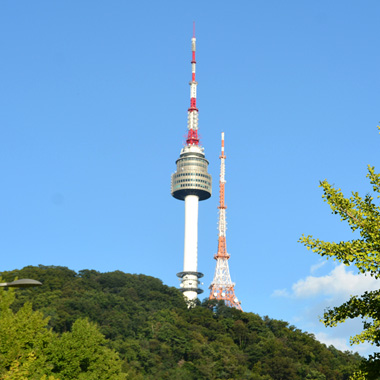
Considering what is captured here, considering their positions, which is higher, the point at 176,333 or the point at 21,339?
the point at 176,333

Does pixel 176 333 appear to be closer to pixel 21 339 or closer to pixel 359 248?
pixel 21 339

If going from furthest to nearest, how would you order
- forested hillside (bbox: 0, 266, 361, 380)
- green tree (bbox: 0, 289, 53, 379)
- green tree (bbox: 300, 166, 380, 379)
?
forested hillside (bbox: 0, 266, 361, 380), green tree (bbox: 0, 289, 53, 379), green tree (bbox: 300, 166, 380, 379)

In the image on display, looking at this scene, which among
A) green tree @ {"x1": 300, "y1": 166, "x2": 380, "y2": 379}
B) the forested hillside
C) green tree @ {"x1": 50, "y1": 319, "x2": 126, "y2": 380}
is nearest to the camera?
green tree @ {"x1": 300, "y1": 166, "x2": 380, "y2": 379}

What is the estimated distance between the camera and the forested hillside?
13675 centimetres

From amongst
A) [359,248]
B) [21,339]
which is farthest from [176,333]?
[359,248]

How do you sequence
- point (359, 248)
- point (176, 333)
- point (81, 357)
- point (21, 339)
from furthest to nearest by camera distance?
point (176, 333)
point (81, 357)
point (21, 339)
point (359, 248)

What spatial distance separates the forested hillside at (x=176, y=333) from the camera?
449ft

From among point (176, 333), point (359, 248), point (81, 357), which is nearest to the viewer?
point (359, 248)

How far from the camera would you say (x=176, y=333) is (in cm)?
15238

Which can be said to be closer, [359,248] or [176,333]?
[359,248]

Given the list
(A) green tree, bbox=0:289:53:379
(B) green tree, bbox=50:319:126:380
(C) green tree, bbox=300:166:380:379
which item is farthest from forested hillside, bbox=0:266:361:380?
(C) green tree, bbox=300:166:380:379

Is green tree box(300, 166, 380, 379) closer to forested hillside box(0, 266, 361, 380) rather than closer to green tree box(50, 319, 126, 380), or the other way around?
green tree box(50, 319, 126, 380)

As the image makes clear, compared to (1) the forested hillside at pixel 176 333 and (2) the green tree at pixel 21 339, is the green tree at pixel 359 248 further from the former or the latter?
(1) the forested hillside at pixel 176 333

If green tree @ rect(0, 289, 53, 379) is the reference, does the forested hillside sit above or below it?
above
